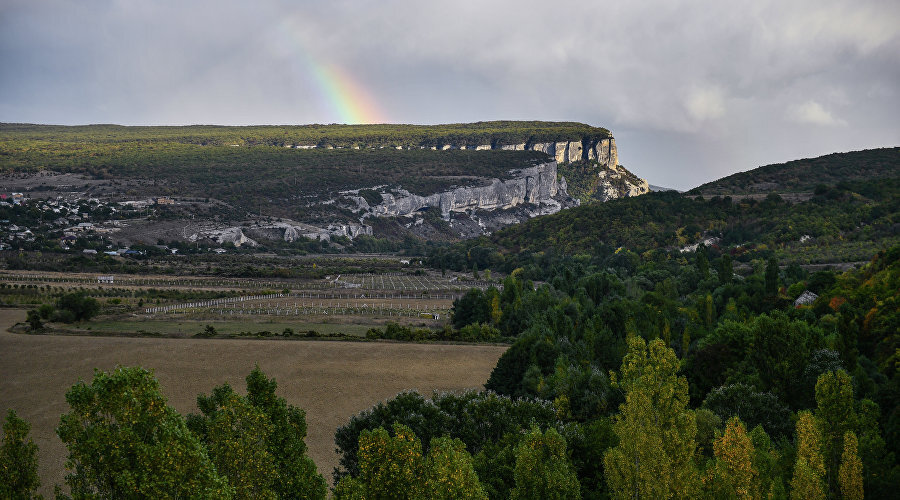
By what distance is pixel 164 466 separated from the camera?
9.62 metres

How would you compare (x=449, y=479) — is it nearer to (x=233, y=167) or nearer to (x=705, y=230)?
A: (x=705, y=230)

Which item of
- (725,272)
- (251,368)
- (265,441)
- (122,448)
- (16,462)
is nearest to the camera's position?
(122,448)

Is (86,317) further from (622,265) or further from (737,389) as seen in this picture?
(622,265)

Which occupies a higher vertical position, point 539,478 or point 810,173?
point 810,173

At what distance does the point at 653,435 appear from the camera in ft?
46.0

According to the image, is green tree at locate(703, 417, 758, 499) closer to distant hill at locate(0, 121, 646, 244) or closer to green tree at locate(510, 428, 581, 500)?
green tree at locate(510, 428, 581, 500)

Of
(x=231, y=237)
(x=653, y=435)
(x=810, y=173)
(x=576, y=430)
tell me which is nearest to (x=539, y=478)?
(x=653, y=435)

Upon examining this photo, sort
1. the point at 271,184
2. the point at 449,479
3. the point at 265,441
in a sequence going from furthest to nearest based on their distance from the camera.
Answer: the point at 271,184
the point at 265,441
the point at 449,479

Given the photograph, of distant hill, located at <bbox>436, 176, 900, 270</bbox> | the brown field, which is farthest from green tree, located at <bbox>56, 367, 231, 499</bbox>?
distant hill, located at <bbox>436, 176, 900, 270</bbox>

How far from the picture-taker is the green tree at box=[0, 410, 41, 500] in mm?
10055

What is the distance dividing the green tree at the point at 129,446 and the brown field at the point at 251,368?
13.2 meters

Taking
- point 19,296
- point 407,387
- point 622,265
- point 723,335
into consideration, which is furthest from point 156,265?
point 723,335

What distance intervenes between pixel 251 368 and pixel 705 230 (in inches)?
3023

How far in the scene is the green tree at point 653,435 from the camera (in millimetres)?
13453
